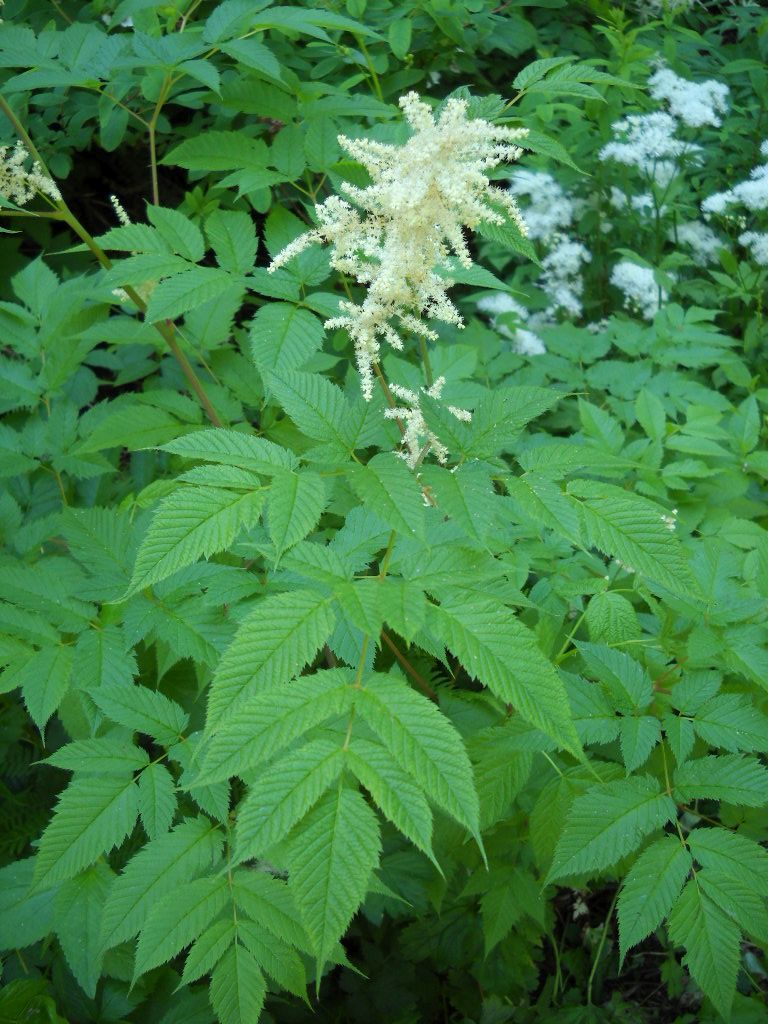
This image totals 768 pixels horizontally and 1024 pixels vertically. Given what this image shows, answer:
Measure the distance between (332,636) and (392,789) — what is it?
46 centimetres

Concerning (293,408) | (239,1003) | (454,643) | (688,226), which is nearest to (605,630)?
(454,643)

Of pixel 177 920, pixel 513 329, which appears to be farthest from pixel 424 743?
pixel 513 329

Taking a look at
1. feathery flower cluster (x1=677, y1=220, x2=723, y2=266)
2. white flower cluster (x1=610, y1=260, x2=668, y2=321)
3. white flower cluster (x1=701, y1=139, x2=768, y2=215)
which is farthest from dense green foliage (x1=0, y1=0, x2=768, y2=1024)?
feathery flower cluster (x1=677, y1=220, x2=723, y2=266)

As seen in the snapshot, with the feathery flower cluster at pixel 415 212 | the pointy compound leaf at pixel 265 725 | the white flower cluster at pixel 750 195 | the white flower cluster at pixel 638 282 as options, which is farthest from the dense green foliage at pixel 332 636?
the white flower cluster at pixel 750 195

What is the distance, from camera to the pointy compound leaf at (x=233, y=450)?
1.40m

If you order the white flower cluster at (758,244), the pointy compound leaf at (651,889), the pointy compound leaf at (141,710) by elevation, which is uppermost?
the white flower cluster at (758,244)

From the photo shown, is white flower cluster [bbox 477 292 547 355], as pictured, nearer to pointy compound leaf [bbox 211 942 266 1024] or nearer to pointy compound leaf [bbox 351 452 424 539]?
pointy compound leaf [bbox 351 452 424 539]

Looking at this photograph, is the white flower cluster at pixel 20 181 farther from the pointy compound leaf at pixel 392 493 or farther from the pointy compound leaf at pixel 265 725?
the pointy compound leaf at pixel 265 725

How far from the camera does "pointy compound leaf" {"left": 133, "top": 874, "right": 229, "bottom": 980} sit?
142 cm

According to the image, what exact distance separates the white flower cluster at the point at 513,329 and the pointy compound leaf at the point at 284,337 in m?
1.66

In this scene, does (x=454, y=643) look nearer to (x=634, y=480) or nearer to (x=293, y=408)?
(x=293, y=408)

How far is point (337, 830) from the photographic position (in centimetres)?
118

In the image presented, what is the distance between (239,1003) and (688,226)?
12.7 feet

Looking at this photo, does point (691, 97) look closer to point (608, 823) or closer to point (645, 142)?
point (645, 142)
